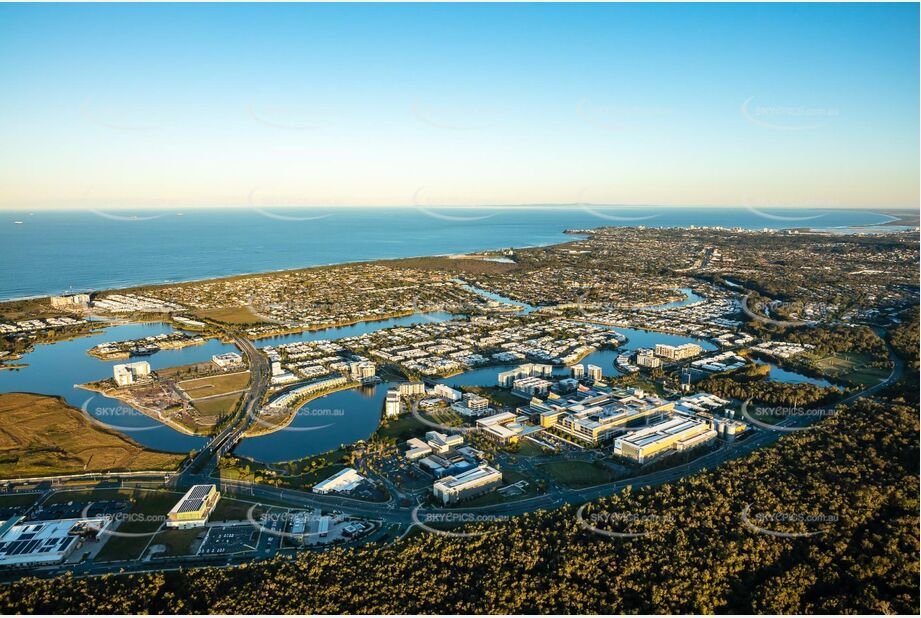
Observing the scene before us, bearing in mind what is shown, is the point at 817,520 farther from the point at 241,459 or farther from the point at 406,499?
the point at 241,459

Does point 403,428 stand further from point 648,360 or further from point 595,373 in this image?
point 648,360

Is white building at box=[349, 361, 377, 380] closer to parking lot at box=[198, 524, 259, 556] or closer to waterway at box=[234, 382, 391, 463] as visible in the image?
waterway at box=[234, 382, 391, 463]

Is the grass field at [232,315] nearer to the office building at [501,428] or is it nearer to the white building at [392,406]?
the white building at [392,406]

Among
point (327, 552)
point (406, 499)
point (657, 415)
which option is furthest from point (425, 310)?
point (327, 552)

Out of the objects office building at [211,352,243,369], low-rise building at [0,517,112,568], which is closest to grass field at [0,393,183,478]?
low-rise building at [0,517,112,568]

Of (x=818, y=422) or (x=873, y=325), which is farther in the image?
(x=873, y=325)

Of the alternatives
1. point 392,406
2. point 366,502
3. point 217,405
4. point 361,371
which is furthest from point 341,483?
point 361,371
